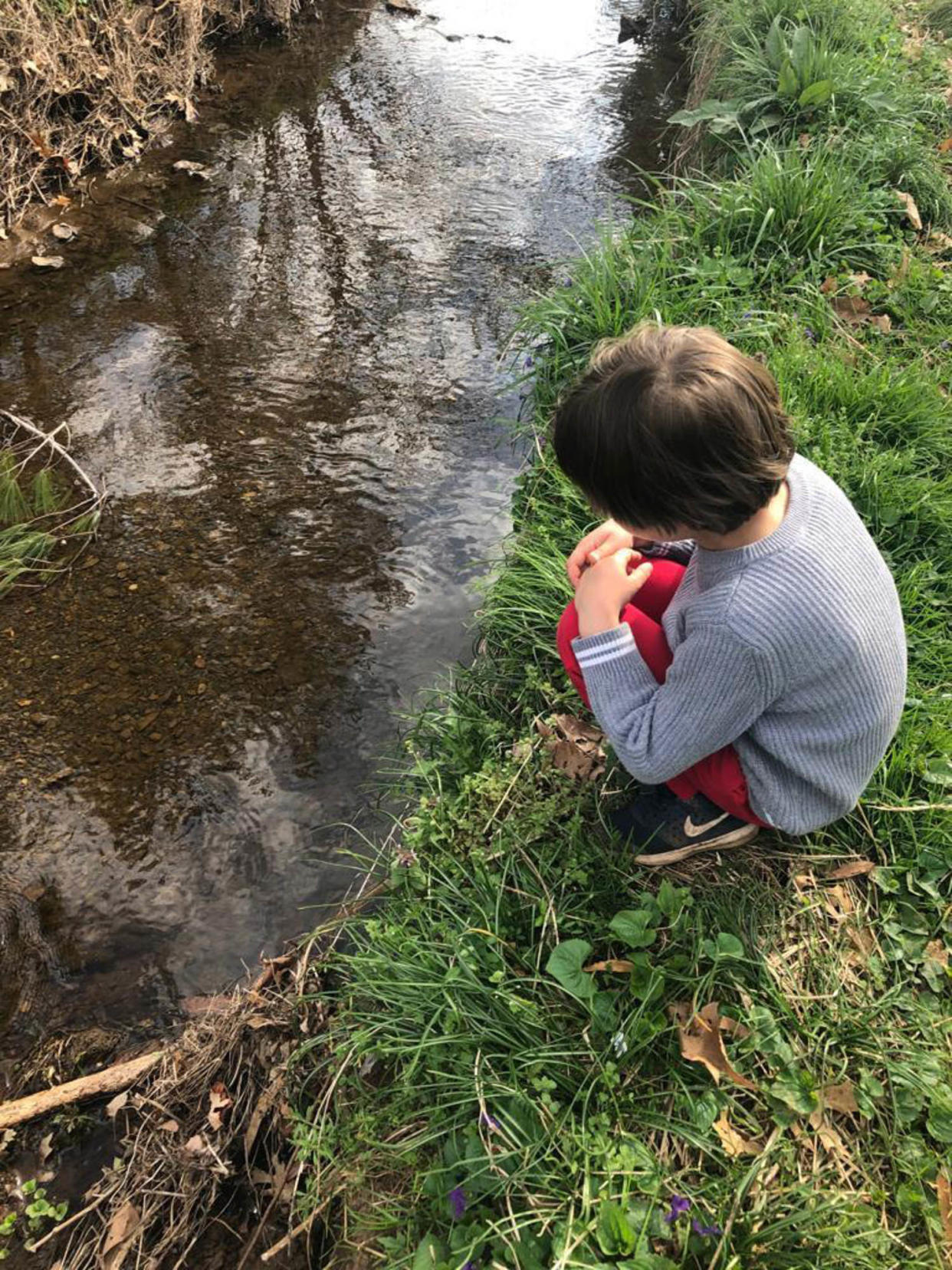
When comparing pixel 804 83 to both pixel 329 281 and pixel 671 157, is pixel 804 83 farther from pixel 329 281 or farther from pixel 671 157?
pixel 329 281

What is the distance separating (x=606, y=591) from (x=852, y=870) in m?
0.92

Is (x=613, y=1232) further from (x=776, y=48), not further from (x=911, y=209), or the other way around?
(x=776, y=48)

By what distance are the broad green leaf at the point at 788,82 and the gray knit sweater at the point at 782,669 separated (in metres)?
3.91

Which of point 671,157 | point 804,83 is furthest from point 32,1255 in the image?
point 671,157

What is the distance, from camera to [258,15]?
7691 mm

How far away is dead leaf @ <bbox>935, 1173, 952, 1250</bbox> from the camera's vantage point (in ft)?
5.09

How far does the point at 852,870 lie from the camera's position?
2070 millimetres

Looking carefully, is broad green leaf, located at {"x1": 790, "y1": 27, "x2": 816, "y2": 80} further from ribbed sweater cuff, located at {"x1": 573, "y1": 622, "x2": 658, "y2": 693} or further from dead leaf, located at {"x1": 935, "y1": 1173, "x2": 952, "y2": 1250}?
dead leaf, located at {"x1": 935, "y1": 1173, "x2": 952, "y2": 1250}

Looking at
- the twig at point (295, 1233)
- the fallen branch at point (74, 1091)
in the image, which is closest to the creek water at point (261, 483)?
the fallen branch at point (74, 1091)

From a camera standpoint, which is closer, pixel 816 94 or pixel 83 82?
pixel 816 94

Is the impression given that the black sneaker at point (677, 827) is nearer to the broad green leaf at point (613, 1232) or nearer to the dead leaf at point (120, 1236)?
the broad green leaf at point (613, 1232)

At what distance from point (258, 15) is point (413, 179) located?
308cm

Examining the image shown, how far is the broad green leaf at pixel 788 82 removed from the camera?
4590mm

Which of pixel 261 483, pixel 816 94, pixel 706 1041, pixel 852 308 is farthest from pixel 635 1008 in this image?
pixel 816 94
